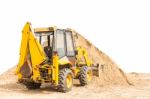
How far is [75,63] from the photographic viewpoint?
19172 mm

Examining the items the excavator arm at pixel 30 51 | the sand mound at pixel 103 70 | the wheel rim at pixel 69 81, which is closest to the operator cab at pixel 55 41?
the excavator arm at pixel 30 51

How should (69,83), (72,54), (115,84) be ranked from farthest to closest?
(115,84) → (72,54) → (69,83)

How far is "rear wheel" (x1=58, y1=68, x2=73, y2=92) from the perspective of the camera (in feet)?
55.1

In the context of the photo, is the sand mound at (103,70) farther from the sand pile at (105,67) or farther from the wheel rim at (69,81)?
the wheel rim at (69,81)

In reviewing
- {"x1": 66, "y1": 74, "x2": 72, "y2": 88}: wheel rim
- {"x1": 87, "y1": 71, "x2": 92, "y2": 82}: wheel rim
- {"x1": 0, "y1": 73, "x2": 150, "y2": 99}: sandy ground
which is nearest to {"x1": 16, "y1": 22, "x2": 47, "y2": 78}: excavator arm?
{"x1": 0, "y1": 73, "x2": 150, "y2": 99}: sandy ground

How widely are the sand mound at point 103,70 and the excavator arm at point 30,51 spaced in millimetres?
4386

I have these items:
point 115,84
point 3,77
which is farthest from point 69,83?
point 3,77

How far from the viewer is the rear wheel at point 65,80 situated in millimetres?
16797

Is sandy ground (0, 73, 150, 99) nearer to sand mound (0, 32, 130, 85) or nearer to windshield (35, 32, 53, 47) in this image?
sand mound (0, 32, 130, 85)

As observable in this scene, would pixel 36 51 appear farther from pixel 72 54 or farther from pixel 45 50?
pixel 72 54

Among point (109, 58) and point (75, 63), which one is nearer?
point (75, 63)

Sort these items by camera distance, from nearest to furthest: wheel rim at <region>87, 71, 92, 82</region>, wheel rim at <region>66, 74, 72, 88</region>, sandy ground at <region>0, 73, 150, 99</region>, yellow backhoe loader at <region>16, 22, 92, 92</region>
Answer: sandy ground at <region>0, 73, 150, 99</region>
yellow backhoe loader at <region>16, 22, 92, 92</region>
wheel rim at <region>66, 74, 72, 88</region>
wheel rim at <region>87, 71, 92, 82</region>

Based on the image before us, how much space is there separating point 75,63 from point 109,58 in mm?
4494

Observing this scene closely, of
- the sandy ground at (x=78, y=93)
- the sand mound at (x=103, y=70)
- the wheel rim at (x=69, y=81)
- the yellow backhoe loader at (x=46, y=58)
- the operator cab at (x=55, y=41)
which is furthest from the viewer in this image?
the sand mound at (x=103, y=70)
